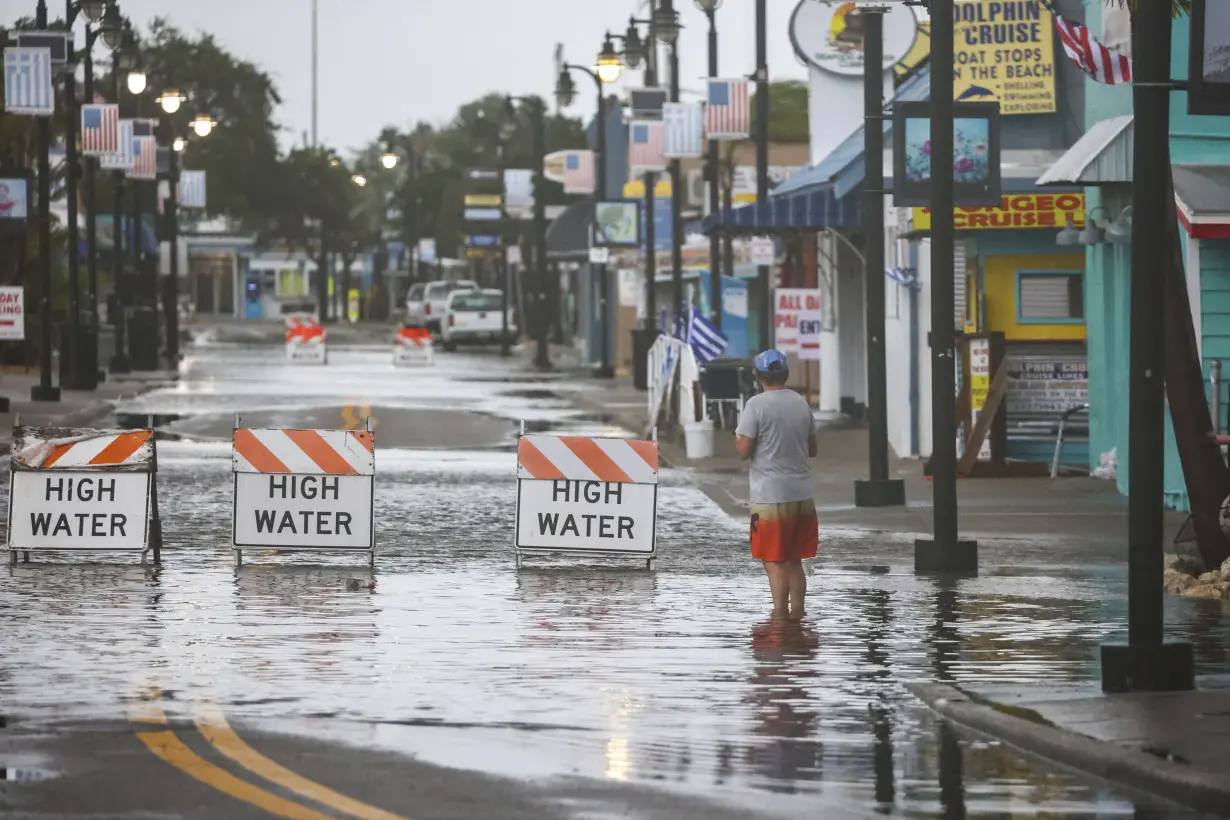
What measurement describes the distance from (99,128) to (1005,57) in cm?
2243

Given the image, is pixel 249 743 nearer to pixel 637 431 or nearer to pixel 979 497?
pixel 979 497

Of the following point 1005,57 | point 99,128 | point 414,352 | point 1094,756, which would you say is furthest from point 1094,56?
point 414,352

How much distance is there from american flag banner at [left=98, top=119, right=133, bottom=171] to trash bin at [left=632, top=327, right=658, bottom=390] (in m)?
10.3

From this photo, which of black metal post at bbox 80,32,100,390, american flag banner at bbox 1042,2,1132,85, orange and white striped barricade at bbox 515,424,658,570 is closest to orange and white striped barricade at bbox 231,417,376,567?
orange and white striped barricade at bbox 515,424,658,570

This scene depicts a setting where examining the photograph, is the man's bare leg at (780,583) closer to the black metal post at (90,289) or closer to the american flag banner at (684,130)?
the american flag banner at (684,130)

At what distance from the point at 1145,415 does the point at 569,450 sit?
7.06 m

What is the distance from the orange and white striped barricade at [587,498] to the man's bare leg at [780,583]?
316cm

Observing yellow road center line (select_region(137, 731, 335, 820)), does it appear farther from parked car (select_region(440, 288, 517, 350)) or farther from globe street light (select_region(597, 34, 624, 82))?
parked car (select_region(440, 288, 517, 350))

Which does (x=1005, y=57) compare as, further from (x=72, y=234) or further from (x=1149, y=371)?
(x=72, y=234)

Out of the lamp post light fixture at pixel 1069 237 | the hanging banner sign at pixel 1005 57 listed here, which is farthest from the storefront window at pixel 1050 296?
the lamp post light fixture at pixel 1069 237

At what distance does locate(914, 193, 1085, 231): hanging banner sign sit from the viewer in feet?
84.0

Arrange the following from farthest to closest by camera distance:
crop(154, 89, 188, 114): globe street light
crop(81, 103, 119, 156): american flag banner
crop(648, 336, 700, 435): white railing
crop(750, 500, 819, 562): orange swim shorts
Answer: crop(154, 89, 188, 114): globe street light
crop(81, 103, 119, 156): american flag banner
crop(648, 336, 700, 435): white railing
crop(750, 500, 819, 562): orange swim shorts

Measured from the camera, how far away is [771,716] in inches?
428

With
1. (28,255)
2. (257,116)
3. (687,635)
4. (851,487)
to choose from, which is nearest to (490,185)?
(257,116)
